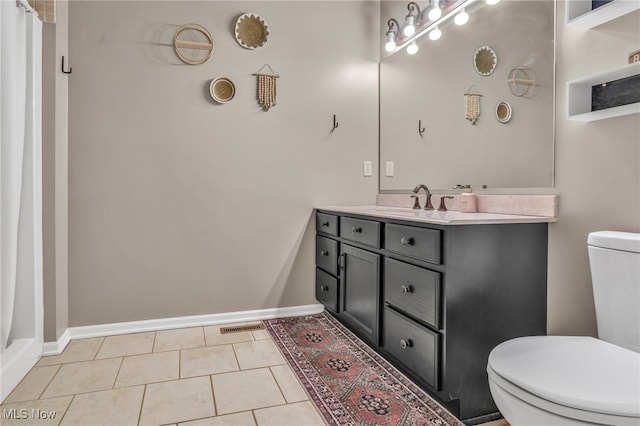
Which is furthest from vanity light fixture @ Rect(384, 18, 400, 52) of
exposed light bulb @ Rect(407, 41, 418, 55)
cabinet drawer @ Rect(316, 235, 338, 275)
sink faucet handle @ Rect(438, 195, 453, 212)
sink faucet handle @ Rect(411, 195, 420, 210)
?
cabinet drawer @ Rect(316, 235, 338, 275)

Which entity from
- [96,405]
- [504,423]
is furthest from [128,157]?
[504,423]

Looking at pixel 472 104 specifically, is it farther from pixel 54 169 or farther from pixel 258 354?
pixel 54 169

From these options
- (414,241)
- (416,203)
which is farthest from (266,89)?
(414,241)

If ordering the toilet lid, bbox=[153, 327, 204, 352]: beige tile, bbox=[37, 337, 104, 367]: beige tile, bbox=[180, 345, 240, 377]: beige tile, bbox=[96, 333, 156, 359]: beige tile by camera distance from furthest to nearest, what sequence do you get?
bbox=[153, 327, 204, 352]: beige tile → bbox=[96, 333, 156, 359]: beige tile → bbox=[37, 337, 104, 367]: beige tile → bbox=[180, 345, 240, 377]: beige tile → the toilet lid

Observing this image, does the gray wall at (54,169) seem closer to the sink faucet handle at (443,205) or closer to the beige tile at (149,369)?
the beige tile at (149,369)

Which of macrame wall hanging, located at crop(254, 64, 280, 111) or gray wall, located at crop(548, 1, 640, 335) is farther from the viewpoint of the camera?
macrame wall hanging, located at crop(254, 64, 280, 111)

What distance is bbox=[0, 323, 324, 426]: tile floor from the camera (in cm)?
163

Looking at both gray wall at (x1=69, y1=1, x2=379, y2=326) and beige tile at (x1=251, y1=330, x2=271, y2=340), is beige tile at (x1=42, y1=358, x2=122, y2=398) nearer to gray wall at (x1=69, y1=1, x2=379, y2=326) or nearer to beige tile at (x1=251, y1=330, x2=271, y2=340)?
gray wall at (x1=69, y1=1, x2=379, y2=326)

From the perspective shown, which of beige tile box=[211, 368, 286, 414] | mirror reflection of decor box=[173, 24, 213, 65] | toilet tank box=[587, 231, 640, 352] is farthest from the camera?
mirror reflection of decor box=[173, 24, 213, 65]

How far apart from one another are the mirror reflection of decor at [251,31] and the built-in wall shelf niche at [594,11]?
186 centimetres

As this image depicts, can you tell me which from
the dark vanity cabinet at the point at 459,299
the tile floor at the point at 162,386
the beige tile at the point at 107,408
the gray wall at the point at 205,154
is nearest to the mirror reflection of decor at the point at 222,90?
the gray wall at the point at 205,154

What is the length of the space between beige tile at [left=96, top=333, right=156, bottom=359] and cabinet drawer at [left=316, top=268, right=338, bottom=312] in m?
1.12

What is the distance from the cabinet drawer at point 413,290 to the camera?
162 centimetres

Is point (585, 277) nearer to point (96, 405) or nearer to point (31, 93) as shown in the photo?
point (96, 405)
